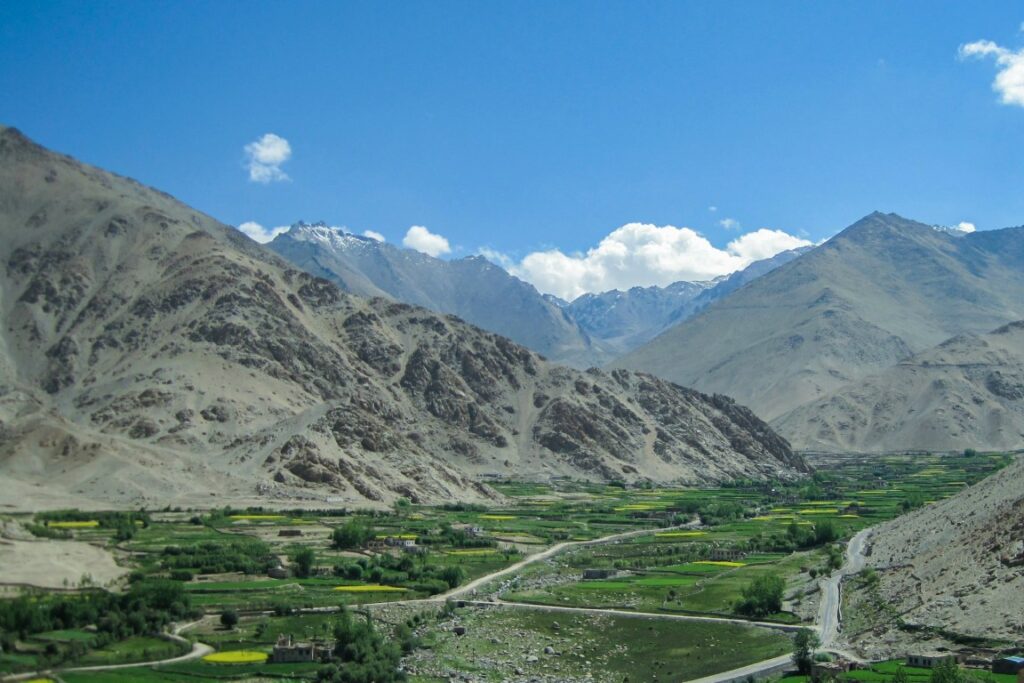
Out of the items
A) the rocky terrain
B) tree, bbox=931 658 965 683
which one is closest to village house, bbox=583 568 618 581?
the rocky terrain

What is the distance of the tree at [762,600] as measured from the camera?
71.5 meters

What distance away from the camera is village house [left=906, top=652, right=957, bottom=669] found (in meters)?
52.1

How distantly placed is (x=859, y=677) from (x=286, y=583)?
4274 cm

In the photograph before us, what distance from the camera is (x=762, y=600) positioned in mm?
71438

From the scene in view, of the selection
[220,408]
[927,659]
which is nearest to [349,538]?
[927,659]

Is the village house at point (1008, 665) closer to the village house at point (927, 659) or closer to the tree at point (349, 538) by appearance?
the village house at point (927, 659)

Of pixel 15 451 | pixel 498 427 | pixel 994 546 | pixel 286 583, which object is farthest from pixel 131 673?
pixel 498 427

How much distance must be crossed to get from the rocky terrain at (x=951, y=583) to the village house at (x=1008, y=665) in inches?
167

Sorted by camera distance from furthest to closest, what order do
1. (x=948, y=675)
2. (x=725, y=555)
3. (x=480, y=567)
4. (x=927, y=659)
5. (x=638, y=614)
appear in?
1. (x=725, y=555)
2. (x=480, y=567)
3. (x=638, y=614)
4. (x=927, y=659)
5. (x=948, y=675)

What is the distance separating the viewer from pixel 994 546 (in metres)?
65.6

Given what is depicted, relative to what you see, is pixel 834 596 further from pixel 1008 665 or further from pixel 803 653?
pixel 1008 665

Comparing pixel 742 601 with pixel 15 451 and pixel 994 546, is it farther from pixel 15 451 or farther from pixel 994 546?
pixel 15 451

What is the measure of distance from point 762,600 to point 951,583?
41.5ft

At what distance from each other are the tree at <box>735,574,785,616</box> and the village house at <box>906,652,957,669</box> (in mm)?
18008
